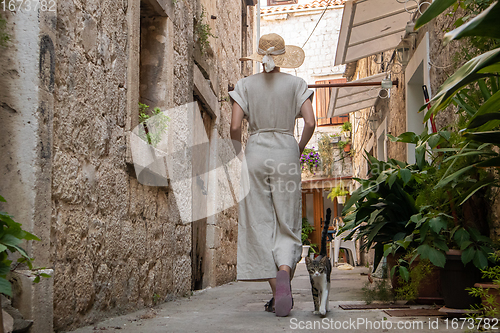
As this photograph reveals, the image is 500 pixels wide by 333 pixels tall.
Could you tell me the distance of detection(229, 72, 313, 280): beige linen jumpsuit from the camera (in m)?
3.11

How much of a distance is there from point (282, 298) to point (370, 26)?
401cm

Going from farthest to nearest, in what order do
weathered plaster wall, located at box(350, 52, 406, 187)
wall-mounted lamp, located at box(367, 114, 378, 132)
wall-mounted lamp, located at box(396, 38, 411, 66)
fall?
wall-mounted lamp, located at box(367, 114, 378, 132) → weathered plaster wall, located at box(350, 52, 406, 187) → wall-mounted lamp, located at box(396, 38, 411, 66)

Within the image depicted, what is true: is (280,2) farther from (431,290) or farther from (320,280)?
(320,280)

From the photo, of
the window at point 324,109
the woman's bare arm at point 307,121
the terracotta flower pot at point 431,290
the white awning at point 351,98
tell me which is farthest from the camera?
the window at point 324,109

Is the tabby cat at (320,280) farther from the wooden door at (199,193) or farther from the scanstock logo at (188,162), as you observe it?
the wooden door at (199,193)

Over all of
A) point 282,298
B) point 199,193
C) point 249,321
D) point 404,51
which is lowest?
point 249,321

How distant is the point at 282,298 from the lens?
2.74 meters

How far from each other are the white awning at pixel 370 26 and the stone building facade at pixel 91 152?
1808mm

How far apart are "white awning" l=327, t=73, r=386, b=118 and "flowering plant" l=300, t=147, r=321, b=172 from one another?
21.7 feet

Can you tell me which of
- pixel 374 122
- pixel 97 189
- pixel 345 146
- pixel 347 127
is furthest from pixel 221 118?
pixel 347 127

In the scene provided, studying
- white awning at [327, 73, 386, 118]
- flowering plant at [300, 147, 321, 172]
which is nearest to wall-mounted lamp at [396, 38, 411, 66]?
white awning at [327, 73, 386, 118]

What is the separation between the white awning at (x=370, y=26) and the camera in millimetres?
5285

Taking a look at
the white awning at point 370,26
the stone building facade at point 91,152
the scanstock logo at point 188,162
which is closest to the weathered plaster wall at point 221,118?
the scanstock logo at point 188,162

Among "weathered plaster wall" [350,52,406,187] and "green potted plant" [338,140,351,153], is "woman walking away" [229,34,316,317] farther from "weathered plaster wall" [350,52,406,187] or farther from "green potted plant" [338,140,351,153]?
"green potted plant" [338,140,351,153]
